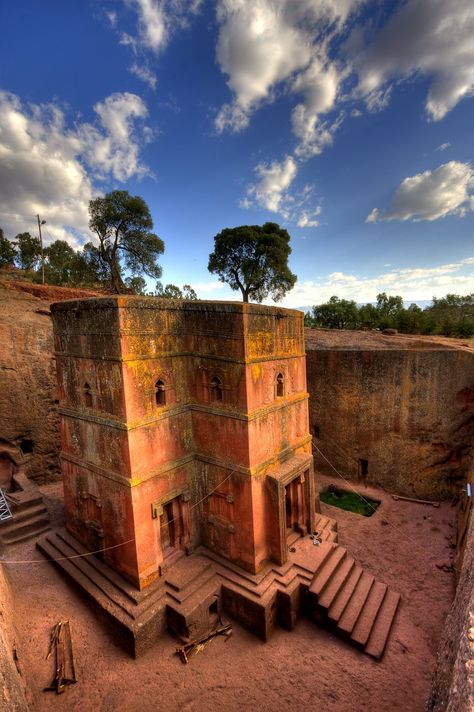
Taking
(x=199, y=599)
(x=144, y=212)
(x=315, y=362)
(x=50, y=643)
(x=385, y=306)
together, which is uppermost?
(x=144, y=212)

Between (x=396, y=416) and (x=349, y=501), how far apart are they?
14.5 feet

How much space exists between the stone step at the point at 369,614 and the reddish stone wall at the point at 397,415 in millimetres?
6427

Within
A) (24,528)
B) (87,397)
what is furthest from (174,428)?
(24,528)

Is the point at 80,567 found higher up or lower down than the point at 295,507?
lower down

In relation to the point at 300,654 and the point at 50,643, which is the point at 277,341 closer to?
the point at 300,654

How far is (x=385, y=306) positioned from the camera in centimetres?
3606

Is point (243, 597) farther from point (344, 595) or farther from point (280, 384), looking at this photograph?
point (280, 384)

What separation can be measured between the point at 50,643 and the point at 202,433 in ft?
20.2

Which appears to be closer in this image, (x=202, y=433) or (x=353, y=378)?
(x=202, y=433)

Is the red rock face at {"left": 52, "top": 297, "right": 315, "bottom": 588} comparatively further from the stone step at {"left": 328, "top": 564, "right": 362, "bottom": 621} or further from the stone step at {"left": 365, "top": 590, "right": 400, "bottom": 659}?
the stone step at {"left": 365, "top": 590, "right": 400, "bottom": 659}

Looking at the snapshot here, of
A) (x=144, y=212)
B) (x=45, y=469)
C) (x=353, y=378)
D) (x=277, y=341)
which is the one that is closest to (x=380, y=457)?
(x=353, y=378)

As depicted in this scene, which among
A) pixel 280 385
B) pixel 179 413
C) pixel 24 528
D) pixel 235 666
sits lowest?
pixel 235 666

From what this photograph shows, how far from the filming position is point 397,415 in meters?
14.8

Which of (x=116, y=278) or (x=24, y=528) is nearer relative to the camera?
(x=24, y=528)
